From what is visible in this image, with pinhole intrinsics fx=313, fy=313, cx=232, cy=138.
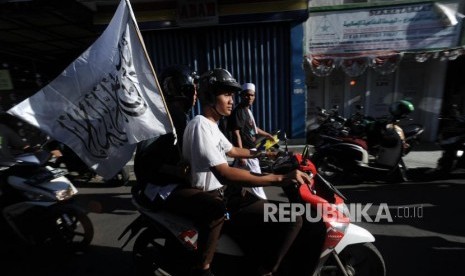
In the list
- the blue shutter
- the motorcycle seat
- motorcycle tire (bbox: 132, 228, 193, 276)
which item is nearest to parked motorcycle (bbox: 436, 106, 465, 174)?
the motorcycle seat

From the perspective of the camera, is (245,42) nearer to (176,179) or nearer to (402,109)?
(402,109)

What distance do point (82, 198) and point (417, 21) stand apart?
8.63 meters

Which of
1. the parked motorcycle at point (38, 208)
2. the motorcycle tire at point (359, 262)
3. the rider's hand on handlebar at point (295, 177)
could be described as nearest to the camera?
the rider's hand on handlebar at point (295, 177)

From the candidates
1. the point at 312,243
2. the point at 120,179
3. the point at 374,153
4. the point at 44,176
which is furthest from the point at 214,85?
the point at 374,153

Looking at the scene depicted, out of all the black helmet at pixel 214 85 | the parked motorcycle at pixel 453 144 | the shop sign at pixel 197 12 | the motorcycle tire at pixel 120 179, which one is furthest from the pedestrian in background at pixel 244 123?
the shop sign at pixel 197 12

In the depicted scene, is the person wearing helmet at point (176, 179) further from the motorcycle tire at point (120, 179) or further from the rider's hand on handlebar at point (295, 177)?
the motorcycle tire at point (120, 179)

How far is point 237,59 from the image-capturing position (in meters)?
8.29

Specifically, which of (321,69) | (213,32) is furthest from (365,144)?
(213,32)

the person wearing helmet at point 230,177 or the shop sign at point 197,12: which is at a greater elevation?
the shop sign at point 197,12

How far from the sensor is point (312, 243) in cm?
219

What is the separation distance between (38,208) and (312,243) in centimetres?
276

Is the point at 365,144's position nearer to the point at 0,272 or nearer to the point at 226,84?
the point at 226,84

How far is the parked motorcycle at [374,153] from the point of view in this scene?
5.34 metres

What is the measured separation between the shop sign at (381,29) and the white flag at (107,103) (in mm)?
6926
